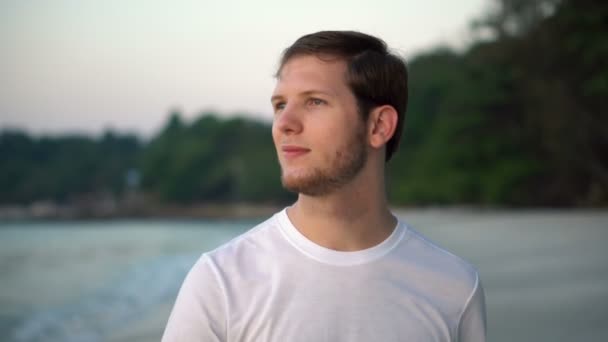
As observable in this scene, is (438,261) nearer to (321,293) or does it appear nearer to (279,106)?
(321,293)

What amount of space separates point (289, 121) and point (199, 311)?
0.44 metres

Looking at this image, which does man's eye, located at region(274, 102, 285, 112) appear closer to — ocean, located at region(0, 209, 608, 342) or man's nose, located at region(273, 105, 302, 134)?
man's nose, located at region(273, 105, 302, 134)

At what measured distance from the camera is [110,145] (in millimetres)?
57094

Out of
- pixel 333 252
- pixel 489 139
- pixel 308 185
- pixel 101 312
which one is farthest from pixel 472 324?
pixel 489 139

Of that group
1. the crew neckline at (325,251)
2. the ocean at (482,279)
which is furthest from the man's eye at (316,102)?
the ocean at (482,279)

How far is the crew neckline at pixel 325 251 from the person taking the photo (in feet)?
5.29

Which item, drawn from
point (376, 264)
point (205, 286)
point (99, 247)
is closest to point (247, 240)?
point (205, 286)

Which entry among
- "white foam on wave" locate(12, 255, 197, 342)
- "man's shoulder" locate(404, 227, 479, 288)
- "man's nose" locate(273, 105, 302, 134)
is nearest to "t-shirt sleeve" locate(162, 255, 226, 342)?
"man's nose" locate(273, 105, 302, 134)

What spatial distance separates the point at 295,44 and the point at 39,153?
173ft

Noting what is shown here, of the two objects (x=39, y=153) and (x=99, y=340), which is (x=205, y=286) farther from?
(x=39, y=153)

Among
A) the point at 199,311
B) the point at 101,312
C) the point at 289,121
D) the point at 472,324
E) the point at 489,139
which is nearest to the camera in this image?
the point at 199,311

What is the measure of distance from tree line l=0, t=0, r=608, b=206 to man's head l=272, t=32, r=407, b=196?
2322 cm

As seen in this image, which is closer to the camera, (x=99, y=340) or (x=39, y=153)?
(x=99, y=340)

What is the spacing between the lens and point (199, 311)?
1.47 m
